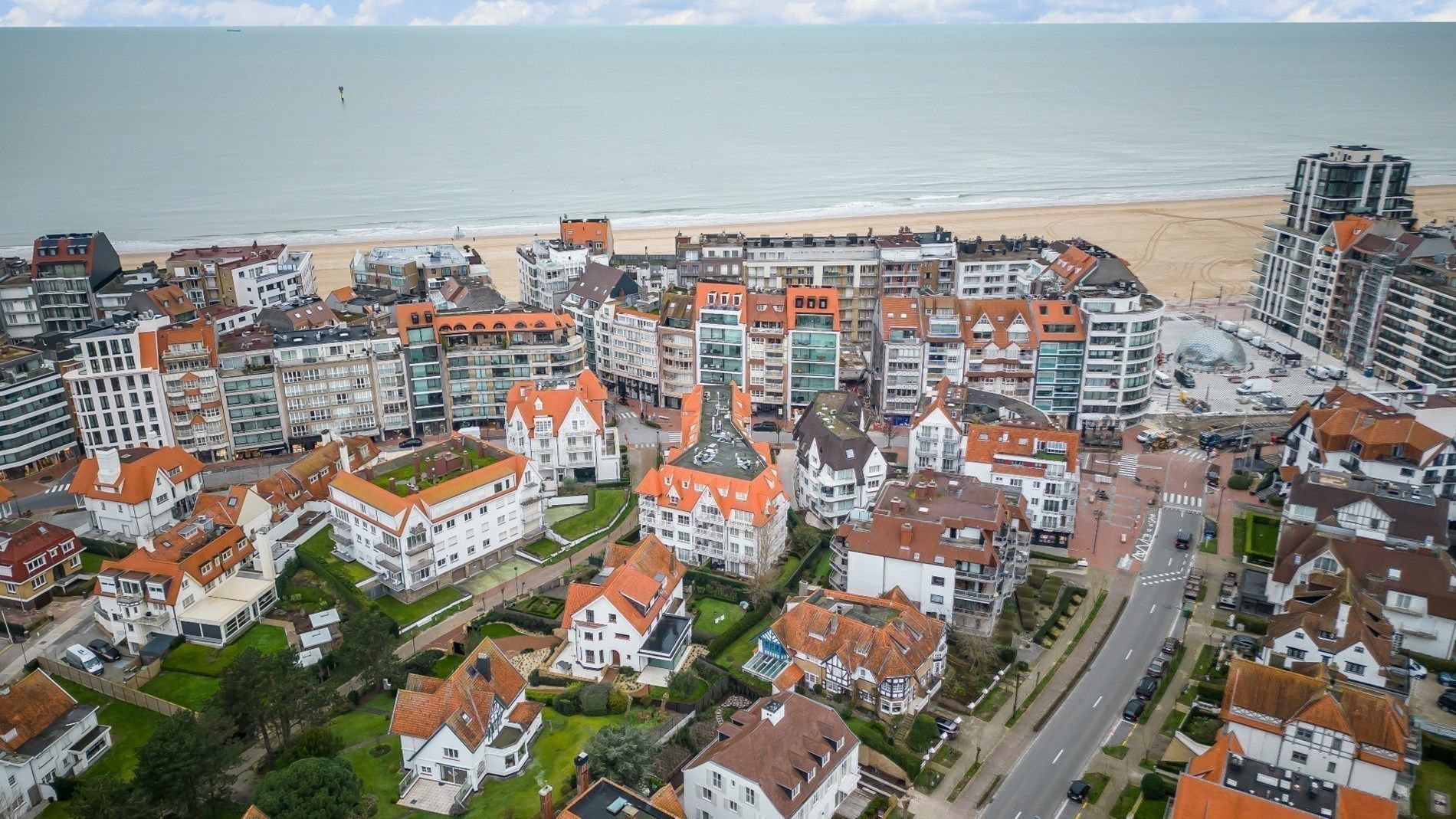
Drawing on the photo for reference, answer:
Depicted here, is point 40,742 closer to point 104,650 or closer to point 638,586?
point 104,650

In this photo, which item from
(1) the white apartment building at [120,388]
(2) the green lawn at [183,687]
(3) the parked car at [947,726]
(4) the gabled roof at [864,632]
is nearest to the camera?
(3) the parked car at [947,726]

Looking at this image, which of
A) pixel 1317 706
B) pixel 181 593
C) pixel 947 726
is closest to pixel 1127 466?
pixel 947 726

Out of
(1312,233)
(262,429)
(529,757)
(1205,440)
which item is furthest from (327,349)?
(1312,233)

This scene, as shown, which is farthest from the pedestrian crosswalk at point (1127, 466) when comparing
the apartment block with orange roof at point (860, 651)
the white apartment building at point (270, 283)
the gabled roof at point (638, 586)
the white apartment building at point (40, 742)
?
the white apartment building at point (270, 283)

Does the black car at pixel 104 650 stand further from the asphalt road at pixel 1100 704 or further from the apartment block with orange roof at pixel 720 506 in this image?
the asphalt road at pixel 1100 704

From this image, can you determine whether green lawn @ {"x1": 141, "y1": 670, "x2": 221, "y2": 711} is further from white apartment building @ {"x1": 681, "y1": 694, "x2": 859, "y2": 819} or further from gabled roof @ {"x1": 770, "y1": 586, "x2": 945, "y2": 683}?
gabled roof @ {"x1": 770, "y1": 586, "x2": 945, "y2": 683}
